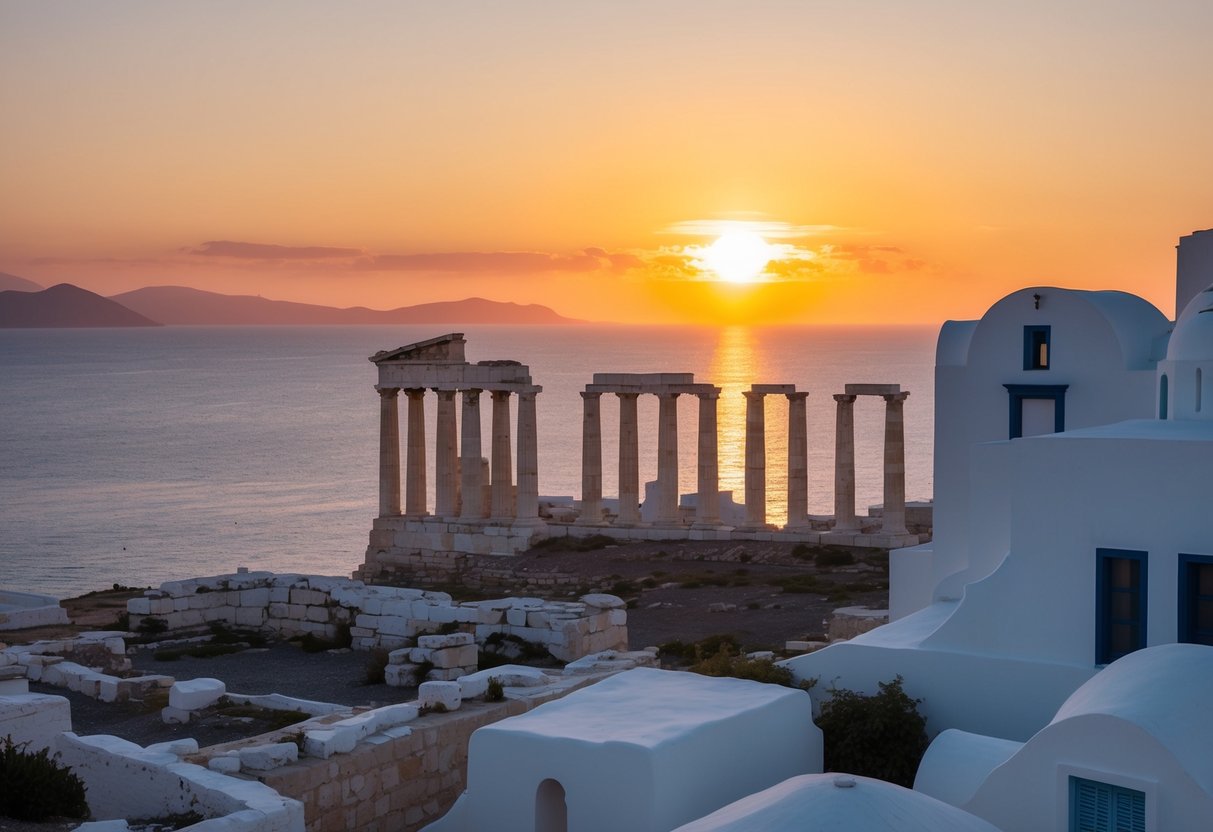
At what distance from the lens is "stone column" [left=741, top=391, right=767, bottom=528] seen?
44.5m

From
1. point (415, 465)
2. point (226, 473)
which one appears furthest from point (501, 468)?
point (226, 473)

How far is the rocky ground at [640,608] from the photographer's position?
23.8m

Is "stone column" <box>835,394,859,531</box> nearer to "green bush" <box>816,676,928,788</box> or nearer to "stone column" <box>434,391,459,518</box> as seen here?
"stone column" <box>434,391,459,518</box>

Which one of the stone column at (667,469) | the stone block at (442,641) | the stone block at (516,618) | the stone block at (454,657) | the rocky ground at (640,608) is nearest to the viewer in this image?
the rocky ground at (640,608)

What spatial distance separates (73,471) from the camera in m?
116

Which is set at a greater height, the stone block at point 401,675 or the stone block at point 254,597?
the stone block at point 254,597

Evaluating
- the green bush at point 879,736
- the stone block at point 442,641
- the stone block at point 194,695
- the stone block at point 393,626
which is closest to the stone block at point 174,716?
the stone block at point 194,695

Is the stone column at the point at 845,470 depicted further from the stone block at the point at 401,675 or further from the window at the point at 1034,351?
the window at the point at 1034,351

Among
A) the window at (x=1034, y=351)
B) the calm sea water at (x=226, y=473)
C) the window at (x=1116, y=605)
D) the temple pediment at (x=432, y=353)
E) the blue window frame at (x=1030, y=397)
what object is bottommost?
the calm sea water at (x=226, y=473)

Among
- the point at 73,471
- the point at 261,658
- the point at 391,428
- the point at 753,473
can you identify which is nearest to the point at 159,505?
the point at 73,471

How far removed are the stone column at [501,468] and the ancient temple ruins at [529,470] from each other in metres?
0.04

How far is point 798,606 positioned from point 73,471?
94.2 meters

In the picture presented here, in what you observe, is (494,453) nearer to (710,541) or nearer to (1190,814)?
(710,541)

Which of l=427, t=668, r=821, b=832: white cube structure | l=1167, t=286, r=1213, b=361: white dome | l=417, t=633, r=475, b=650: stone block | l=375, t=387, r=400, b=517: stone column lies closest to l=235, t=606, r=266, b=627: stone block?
l=417, t=633, r=475, b=650: stone block
